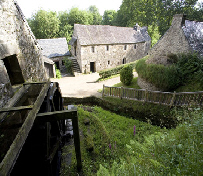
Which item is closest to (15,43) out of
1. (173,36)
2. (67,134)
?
(67,134)

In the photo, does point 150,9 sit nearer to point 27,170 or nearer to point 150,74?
point 150,74

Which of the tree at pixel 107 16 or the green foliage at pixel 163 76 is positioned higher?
the tree at pixel 107 16

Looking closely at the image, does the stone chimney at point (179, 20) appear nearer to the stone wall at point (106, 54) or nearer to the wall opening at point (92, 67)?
the stone wall at point (106, 54)

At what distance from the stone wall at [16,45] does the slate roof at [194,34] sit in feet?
33.6

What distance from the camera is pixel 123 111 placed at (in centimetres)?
937

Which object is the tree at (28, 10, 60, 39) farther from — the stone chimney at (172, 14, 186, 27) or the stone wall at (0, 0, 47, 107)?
the stone wall at (0, 0, 47, 107)

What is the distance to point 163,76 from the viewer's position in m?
8.91

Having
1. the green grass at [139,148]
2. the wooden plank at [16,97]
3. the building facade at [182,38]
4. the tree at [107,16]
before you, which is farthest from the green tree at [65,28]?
the wooden plank at [16,97]

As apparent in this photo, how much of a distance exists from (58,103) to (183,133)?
13.6 ft

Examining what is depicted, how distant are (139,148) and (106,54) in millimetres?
19398

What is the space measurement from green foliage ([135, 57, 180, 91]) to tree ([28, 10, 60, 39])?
2740cm

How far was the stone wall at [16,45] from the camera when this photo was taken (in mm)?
2849

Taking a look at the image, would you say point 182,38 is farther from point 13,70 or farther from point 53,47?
point 53,47

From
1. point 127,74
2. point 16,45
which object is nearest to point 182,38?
point 127,74
